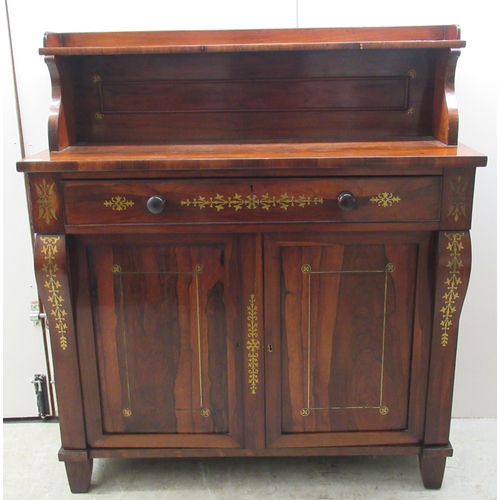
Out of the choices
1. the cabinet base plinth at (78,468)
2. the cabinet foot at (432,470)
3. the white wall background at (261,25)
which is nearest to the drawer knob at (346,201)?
the white wall background at (261,25)

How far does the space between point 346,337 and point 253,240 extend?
14.5 inches

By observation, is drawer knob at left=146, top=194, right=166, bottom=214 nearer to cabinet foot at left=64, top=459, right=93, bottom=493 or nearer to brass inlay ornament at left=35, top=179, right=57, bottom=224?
brass inlay ornament at left=35, top=179, right=57, bottom=224

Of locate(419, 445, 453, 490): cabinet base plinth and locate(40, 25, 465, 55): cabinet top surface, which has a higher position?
locate(40, 25, 465, 55): cabinet top surface

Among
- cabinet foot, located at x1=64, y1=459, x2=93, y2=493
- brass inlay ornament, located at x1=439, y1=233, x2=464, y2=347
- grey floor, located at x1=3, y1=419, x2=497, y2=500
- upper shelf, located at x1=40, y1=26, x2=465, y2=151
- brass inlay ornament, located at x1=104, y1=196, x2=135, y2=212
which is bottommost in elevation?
grey floor, located at x1=3, y1=419, x2=497, y2=500

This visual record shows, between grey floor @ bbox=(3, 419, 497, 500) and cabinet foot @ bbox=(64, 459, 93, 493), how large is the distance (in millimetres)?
24

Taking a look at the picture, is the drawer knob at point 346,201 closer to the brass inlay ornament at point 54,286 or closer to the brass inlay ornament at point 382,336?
the brass inlay ornament at point 382,336

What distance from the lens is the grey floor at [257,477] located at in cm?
160

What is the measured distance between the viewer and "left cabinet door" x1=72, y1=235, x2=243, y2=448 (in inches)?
56.1

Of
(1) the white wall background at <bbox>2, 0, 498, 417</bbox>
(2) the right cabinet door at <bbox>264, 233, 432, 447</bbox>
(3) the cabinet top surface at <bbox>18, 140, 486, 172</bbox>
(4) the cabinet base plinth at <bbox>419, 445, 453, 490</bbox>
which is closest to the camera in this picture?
(3) the cabinet top surface at <bbox>18, 140, 486, 172</bbox>

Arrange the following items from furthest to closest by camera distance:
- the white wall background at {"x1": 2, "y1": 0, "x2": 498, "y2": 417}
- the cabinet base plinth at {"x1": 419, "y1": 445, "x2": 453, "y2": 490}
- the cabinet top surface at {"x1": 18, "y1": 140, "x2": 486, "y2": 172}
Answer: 1. the white wall background at {"x1": 2, "y1": 0, "x2": 498, "y2": 417}
2. the cabinet base plinth at {"x1": 419, "y1": 445, "x2": 453, "y2": 490}
3. the cabinet top surface at {"x1": 18, "y1": 140, "x2": 486, "y2": 172}

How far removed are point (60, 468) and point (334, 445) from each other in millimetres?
857

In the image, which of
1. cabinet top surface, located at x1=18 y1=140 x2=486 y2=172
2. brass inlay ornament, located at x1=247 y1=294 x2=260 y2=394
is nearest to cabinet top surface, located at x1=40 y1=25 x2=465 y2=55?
cabinet top surface, located at x1=18 y1=140 x2=486 y2=172

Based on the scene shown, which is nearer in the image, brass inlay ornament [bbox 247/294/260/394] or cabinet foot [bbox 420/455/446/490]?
brass inlay ornament [bbox 247/294/260/394]

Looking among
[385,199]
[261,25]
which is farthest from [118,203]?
[261,25]
